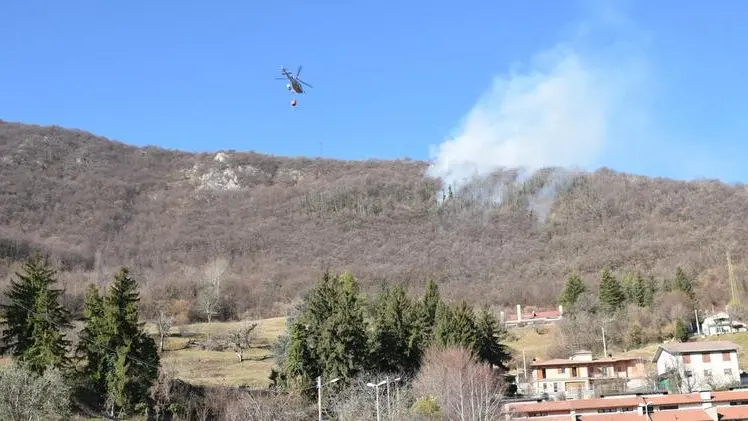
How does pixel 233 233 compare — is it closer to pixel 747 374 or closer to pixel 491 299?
pixel 491 299

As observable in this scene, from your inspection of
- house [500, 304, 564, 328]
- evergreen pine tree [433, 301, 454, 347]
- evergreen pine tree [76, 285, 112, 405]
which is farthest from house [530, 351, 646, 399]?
evergreen pine tree [76, 285, 112, 405]

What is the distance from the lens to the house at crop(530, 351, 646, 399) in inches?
2432

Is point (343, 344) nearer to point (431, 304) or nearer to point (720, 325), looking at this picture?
point (431, 304)

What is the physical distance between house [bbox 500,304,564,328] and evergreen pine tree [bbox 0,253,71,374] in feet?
206

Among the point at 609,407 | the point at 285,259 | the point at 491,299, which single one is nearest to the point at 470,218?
the point at 285,259

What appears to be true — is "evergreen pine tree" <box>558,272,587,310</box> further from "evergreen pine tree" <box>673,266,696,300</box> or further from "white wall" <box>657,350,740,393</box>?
"white wall" <box>657,350,740,393</box>

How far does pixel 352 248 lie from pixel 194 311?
72605mm

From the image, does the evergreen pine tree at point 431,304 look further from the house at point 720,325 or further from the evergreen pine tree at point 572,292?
the evergreen pine tree at point 572,292

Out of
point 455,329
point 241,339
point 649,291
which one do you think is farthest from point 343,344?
point 649,291

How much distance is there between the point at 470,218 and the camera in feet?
625

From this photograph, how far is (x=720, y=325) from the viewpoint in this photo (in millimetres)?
78688

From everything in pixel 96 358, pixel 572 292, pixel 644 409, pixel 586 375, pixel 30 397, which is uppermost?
pixel 572 292

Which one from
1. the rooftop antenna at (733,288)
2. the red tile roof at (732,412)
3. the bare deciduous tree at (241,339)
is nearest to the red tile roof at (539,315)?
the rooftop antenna at (733,288)

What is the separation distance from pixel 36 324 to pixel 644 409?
35.0 meters
